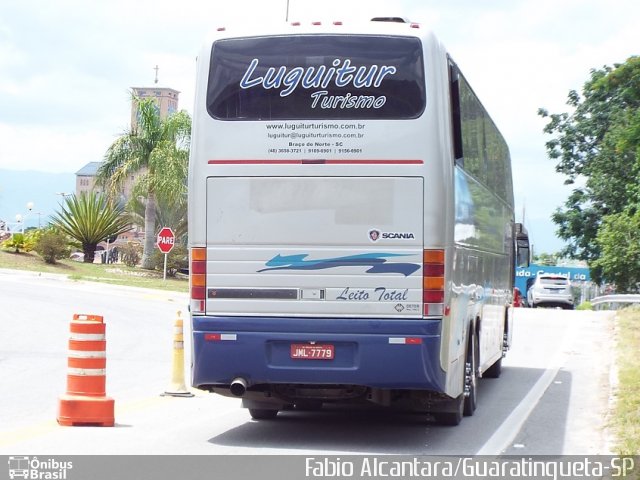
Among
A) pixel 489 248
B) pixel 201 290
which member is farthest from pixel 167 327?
pixel 201 290

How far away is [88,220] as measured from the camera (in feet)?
165

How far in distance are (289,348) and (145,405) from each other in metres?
3.43

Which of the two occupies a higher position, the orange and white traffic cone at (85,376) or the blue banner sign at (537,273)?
the blue banner sign at (537,273)

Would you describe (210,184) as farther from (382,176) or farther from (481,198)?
(481,198)

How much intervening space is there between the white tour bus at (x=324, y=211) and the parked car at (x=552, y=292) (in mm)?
44289

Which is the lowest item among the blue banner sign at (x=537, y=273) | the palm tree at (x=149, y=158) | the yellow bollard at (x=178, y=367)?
the yellow bollard at (x=178, y=367)

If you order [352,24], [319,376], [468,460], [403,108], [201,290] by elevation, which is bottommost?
[468,460]

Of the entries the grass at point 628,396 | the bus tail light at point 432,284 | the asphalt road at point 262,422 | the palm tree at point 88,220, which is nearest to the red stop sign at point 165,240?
the palm tree at point 88,220

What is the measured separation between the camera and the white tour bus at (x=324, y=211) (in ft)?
34.3

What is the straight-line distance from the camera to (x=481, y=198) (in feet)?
45.4

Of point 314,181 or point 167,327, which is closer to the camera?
point 314,181

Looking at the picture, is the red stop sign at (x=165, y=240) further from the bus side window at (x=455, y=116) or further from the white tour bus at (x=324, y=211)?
the bus side window at (x=455, y=116)

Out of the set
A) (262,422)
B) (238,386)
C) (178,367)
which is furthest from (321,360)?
(178,367)

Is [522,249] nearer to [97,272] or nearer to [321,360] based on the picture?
[321,360]
